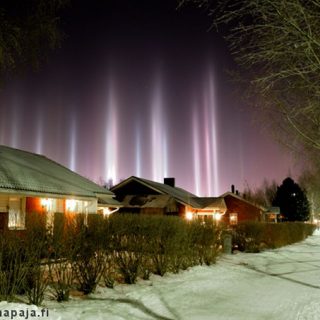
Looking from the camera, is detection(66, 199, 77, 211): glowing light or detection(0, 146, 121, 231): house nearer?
detection(0, 146, 121, 231): house

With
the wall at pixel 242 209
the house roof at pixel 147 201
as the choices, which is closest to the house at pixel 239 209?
the wall at pixel 242 209

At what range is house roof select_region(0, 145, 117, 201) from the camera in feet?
58.5

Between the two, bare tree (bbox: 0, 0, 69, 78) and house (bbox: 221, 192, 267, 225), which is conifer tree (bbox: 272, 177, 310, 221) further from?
bare tree (bbox: 0, 0, 69, 78)

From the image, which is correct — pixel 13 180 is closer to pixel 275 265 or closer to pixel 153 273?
pixel 153 273

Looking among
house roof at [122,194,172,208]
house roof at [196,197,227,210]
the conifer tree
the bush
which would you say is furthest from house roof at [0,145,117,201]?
the conifer tree

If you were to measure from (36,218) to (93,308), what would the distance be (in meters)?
2.25

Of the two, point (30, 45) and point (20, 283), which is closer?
point (20, 283)

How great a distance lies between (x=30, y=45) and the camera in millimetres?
10203

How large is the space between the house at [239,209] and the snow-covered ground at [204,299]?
128 feet

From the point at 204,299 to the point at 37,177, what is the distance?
1232cm

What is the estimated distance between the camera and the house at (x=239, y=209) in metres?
54.3

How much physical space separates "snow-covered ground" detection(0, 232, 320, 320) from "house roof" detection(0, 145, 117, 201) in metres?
7.60

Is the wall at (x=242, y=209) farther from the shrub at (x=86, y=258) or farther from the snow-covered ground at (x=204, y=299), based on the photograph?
the shrub at (x=86, y=258)

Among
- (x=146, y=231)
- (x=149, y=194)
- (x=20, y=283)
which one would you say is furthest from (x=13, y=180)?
(x=149, y=194)
